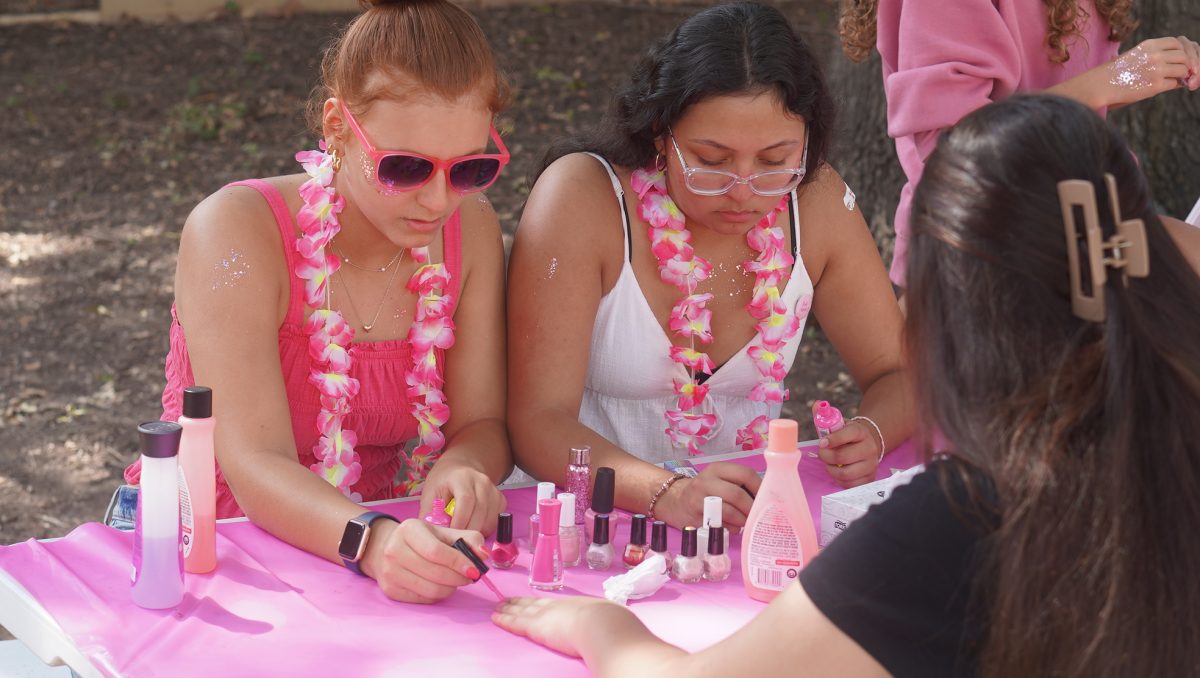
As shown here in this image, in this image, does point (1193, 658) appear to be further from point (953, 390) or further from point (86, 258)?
point (86, 258)

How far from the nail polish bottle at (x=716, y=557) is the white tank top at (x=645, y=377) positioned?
79cm

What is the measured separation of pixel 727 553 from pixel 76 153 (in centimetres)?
639

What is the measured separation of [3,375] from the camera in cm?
524

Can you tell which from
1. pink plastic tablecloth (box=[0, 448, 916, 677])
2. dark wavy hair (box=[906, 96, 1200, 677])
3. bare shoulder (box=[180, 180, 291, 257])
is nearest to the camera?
dark wavy hair (box=[906, 96, 1200, 677])

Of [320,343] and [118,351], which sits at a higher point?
[320,343]

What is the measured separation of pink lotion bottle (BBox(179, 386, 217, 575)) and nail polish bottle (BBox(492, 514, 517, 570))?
1.35ft

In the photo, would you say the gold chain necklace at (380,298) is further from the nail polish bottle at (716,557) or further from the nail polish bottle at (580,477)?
the nail polish bottle at (716,557)

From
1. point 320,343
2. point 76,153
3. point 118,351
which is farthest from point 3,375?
point 320,343

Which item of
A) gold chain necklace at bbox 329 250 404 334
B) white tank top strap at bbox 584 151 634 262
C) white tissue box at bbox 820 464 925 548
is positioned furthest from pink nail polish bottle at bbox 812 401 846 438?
gold chain necklace at bbox 329 250 404 334

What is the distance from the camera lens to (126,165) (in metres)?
7.32

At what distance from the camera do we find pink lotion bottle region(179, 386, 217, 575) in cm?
186

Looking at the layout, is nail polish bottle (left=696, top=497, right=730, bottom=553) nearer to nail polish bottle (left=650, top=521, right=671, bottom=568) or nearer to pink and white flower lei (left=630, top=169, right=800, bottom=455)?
nail polish bottle (left=650, top=521, right=671, bottom=568)

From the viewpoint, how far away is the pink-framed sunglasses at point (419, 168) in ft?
7.14

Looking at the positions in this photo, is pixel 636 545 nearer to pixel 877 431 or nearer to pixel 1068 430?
pixel 877 431
